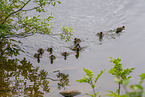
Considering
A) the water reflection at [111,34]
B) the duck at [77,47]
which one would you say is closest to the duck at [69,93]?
the duck at [77,47]

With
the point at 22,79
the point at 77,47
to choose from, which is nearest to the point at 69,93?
the point at 22,79

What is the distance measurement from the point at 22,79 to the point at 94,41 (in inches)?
124

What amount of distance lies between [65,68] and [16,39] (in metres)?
2.57

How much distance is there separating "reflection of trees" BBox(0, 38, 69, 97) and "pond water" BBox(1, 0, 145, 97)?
0.16 metres

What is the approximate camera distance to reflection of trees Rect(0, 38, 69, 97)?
14.3 feet

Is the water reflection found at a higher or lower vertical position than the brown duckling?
higher

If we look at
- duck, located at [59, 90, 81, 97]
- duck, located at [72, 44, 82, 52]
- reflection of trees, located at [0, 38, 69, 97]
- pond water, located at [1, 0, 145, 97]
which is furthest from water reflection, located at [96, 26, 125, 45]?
duck, located at [59, 90, 81, 97]

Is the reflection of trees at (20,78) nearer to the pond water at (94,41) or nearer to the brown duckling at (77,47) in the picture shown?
the pond water at (94,41)

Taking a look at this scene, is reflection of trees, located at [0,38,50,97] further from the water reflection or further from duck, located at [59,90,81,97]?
the water reflection

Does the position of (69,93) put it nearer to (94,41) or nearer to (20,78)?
(20,78)

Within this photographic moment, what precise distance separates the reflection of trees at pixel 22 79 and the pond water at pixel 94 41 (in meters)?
0.16

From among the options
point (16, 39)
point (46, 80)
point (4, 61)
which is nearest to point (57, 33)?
point (16, 39)

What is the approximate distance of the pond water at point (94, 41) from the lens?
5.16m

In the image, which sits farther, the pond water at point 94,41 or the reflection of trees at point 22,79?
the pond water at point 94,41
